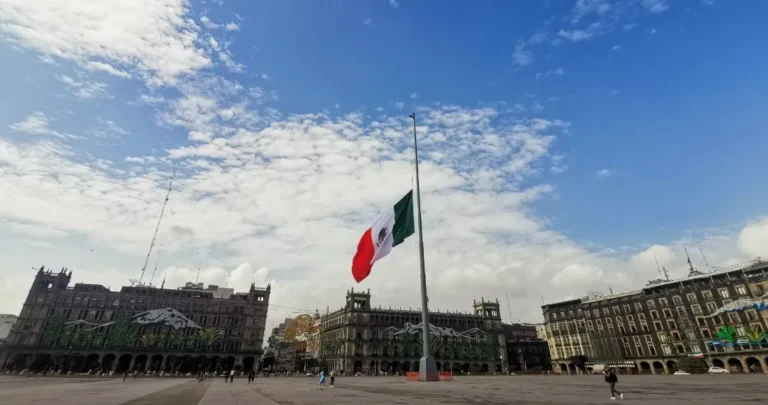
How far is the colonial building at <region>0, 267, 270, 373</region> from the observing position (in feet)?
252

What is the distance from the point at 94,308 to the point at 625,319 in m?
121

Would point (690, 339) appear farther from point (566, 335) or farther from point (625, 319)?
point (566, 335)

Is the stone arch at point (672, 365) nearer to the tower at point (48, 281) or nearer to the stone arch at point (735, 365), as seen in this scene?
the stone arch at point (735, 365)

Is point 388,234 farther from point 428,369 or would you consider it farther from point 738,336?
point 738,336

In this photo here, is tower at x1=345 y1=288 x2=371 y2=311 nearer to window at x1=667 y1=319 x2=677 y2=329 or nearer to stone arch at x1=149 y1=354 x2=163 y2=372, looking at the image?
stone arch at x1=149 y1=354 x2=163 y2=372

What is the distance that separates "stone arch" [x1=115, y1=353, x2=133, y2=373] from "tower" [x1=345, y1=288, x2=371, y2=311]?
49.5 m

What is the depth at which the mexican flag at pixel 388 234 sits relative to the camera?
23328 millimetres

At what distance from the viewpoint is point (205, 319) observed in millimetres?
86312

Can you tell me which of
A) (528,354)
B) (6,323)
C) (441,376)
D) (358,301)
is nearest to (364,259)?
(441,376)

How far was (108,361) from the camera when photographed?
259ft

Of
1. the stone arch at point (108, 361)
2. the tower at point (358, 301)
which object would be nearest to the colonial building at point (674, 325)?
Result: the tower at point (358, 301)

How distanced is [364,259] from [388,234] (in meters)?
2.68

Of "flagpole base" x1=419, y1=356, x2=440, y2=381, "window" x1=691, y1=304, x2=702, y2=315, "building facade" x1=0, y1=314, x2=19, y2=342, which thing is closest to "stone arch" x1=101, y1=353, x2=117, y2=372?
"building facade" x1=0, y1=314, x2=19, y2=342

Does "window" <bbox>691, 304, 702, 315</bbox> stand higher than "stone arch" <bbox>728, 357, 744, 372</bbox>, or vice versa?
"window" <bbox>691, 304, 702, 315</bbox>
